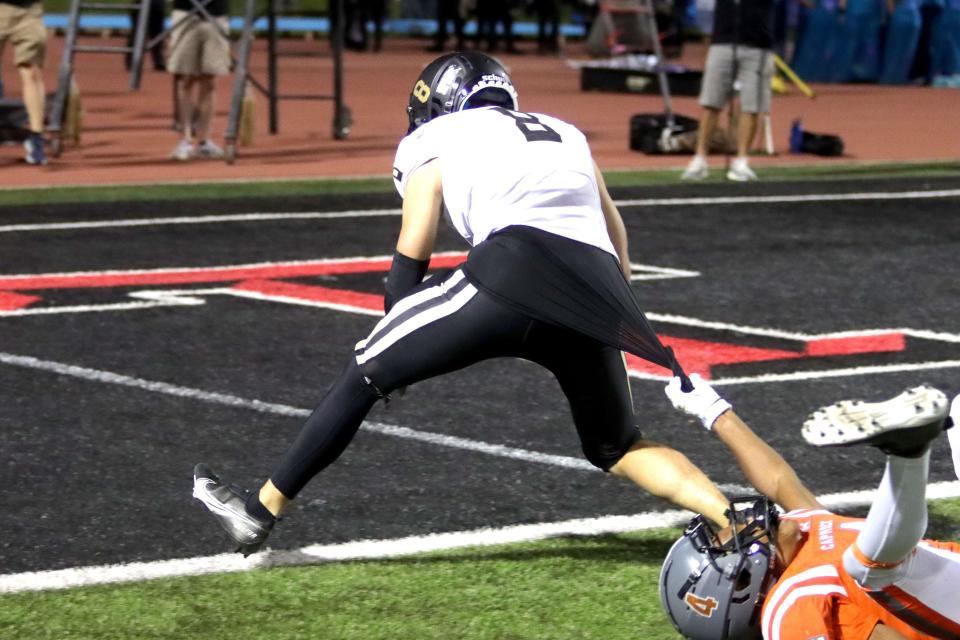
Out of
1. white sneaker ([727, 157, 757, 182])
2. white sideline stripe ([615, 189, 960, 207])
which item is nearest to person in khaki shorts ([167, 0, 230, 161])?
white sideline stripe ([615, 189, 960, 207])

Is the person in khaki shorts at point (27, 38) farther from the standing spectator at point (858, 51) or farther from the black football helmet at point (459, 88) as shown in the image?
the standing spectator at point (858, 51)

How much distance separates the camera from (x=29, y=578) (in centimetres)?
522

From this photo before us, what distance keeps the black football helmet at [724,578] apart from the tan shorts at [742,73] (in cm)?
1048

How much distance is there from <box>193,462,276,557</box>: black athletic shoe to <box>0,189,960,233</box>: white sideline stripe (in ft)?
23.0

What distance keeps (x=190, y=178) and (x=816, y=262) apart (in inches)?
237

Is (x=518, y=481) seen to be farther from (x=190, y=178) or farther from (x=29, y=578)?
(x=190, y=178)

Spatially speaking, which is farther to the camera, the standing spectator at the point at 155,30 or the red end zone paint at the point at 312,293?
the standing spectator at the point at 155,30

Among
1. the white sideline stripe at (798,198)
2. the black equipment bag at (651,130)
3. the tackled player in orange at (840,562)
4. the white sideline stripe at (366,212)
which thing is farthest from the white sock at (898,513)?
the black equipment bag at (651,130)

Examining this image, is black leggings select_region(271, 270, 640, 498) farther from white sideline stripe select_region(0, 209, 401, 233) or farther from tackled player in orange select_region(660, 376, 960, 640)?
white sideline stripe select_region(0, 209, 401, 233)

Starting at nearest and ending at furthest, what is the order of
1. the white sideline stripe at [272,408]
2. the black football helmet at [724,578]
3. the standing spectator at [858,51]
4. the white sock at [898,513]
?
the white sock at [898,513], the black football helmet at [724,578], the white sideline stripe at [272,408], the standing spectator at [858,51]

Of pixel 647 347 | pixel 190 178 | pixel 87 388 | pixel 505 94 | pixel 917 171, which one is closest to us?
pixel 647 347

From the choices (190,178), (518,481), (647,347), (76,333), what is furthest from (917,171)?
(647,347)

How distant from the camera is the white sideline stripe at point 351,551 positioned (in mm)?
5227

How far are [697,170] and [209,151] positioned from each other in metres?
4.62
